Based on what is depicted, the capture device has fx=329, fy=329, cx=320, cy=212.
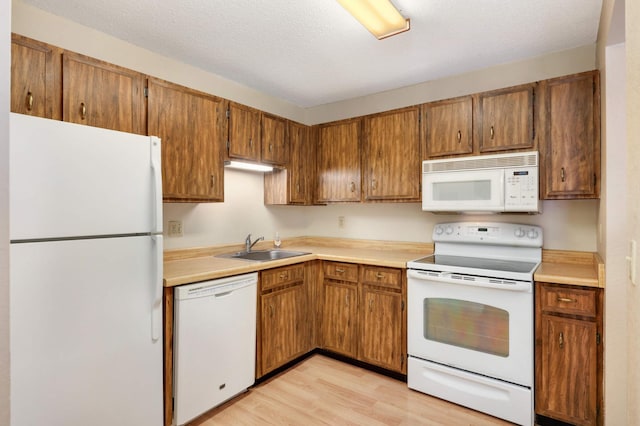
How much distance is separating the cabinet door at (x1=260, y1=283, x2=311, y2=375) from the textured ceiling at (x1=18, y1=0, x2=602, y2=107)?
6.07ft

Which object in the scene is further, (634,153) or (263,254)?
(263,254)

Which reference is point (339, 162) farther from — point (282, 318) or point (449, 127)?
point (282, 318)

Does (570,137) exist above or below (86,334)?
above

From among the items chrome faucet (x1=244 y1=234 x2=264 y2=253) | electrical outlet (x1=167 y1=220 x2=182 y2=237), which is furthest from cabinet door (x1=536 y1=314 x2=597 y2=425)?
electrical outlet (x1=167 y1=220 x2=182 y2=237)

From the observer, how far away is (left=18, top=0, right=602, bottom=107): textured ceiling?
6.28ft

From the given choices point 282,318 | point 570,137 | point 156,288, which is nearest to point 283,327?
point 282,318

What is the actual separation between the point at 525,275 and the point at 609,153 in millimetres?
808

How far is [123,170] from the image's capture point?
1.69 meters

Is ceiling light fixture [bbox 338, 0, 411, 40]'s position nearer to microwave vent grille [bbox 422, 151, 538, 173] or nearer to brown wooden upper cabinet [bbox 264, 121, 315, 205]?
microwave vent grille [bbox 422, 151, 538, 173]

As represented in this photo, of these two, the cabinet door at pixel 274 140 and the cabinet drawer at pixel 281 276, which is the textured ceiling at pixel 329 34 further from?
the cabinet drawer at pixel 281 276

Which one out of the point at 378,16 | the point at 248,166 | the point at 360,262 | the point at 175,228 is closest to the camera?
the point at 378,16

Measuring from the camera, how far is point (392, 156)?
2.92 meters

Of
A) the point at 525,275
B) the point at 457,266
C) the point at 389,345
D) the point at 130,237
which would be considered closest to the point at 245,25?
the point at 130,237

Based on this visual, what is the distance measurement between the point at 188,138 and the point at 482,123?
7.12 ft
